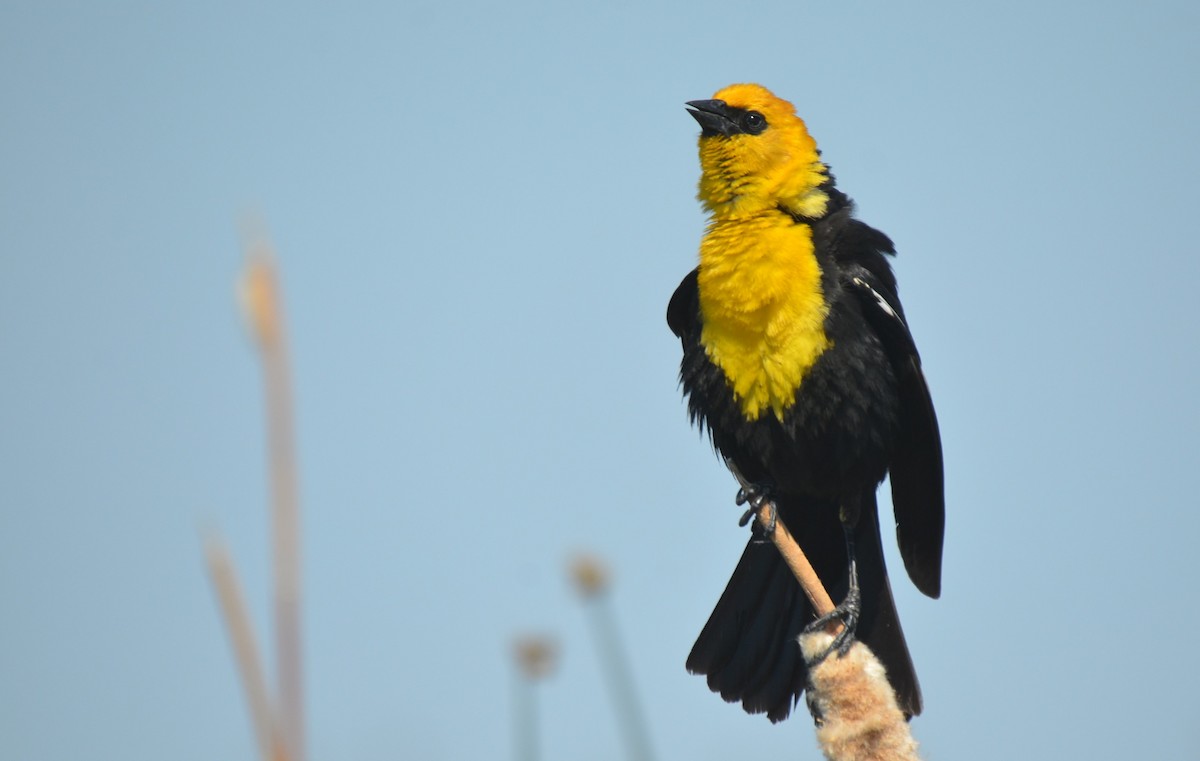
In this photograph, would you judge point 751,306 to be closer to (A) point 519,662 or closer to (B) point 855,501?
(B) point 855,501

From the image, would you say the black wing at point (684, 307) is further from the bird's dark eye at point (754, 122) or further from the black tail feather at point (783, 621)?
the black tail feather at point (783, 621)

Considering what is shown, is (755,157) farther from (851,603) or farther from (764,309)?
(851,603)

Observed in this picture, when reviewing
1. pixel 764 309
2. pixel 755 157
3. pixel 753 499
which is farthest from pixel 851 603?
pixel 755 157

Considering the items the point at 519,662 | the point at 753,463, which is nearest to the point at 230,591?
the point at 519,662

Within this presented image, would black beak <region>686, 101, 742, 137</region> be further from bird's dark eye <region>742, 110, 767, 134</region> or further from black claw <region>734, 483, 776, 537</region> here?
black claw <region>734, 483, 776, 537</region>

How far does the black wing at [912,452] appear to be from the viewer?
3518mm

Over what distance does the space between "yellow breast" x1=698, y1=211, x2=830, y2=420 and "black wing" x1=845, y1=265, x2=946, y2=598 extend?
172 millimetres

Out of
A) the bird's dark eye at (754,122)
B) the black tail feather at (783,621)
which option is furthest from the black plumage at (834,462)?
the bird's dark eye at (754,122)

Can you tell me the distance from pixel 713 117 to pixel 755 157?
251 millimetres

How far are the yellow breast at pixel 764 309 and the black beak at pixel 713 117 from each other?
1.33 ft

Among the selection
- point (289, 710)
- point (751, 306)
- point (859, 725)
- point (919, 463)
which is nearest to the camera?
point (289, 710)

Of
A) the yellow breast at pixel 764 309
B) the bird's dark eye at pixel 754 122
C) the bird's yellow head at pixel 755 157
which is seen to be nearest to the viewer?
the yellow breast at pixel 764 309

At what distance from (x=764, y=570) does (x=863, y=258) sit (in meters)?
1.01

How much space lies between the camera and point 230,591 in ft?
2.79
